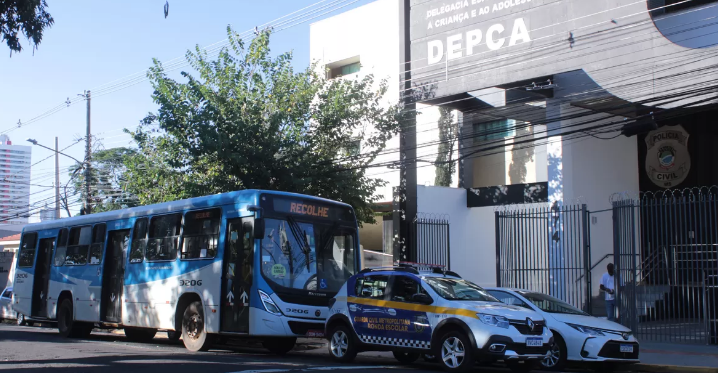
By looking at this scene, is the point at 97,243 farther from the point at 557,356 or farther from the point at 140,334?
the point at 557,356

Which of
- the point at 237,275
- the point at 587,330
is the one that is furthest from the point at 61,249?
the point at 587,330

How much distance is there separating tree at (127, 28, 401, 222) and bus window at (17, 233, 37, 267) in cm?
362

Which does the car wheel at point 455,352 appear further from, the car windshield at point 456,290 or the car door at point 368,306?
the car door at point 368,306

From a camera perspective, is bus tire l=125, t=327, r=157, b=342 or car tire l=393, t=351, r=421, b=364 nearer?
car tire l=393, t=351, r=421, b=364

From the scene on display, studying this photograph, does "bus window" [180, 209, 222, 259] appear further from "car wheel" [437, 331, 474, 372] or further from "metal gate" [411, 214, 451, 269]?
"metal gate" [411, 214, 451, 269]

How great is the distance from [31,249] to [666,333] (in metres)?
17.3

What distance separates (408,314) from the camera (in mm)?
11492

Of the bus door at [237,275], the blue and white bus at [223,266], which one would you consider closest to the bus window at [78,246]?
the blue and white bus at [223,266]

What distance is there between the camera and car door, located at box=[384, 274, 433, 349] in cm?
1125

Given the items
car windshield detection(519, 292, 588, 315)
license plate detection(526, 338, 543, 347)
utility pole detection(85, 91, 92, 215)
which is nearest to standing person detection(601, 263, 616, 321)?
car windshield detection(519, 292, 588, 315)

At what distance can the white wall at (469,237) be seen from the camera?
81.8ft

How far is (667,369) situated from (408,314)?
4.63 metres

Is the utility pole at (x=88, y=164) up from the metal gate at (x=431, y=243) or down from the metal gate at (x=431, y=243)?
up

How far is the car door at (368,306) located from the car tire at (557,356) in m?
2.90
